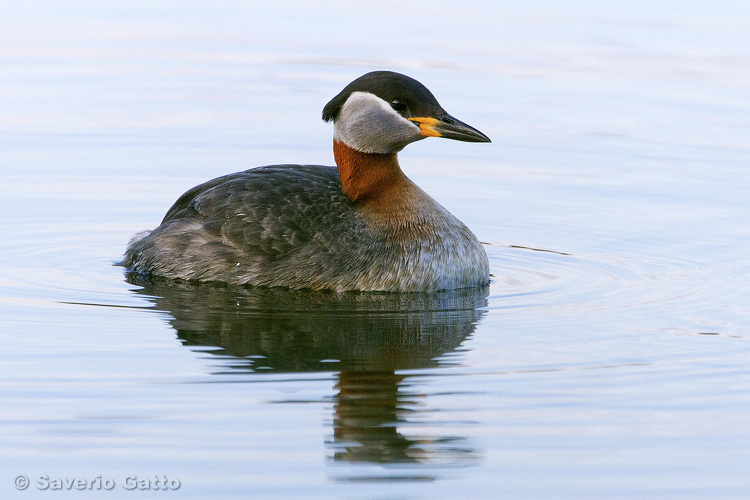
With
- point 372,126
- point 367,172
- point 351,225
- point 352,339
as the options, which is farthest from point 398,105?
point 352,339

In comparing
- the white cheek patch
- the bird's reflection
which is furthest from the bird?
the bird's reflection

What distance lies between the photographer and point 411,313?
10.5 meters

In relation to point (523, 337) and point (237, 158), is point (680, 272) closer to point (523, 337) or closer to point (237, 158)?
point (523, 337)

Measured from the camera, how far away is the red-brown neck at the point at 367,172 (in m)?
11.4

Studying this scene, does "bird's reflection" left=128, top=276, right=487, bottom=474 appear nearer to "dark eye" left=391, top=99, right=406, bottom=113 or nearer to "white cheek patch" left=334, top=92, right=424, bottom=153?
"white cheek patch" left=334, top=92, right=424, bottom=153

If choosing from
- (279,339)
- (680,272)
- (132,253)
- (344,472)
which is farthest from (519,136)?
(344,472)

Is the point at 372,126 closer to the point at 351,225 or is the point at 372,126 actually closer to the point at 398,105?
the point at 398,105

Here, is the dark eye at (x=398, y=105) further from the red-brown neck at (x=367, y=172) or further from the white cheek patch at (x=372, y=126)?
the red-brown neck at (x=367, y=172)

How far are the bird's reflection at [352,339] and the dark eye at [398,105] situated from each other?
1.47 m

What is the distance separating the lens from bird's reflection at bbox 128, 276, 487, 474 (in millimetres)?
7883

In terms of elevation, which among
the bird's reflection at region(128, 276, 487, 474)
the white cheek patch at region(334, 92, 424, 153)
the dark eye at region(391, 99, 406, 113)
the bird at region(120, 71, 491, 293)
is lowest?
the bird's reflection at region(128, 276, 487, 474)

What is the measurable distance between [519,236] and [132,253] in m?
3.54

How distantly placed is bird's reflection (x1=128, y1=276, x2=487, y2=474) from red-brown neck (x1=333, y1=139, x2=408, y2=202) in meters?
0.92

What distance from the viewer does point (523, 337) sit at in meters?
9.82
